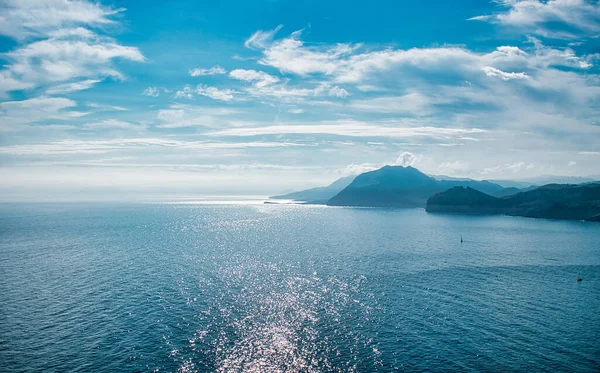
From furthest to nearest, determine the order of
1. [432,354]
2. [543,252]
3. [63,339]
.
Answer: [543,252], [63,339], [432,354]

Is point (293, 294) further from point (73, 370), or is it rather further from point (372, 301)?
point (73, 370)

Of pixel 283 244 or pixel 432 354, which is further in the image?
pixel 283 244

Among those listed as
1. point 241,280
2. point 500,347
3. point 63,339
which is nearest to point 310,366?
point 500,347

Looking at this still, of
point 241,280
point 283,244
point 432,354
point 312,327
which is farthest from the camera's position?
point 283,244

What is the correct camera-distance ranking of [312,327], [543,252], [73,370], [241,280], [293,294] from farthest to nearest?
[543,252] → [241,280] → [293,294] → [312,327] → [73,370]

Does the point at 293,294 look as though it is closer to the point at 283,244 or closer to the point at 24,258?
the point at 283,244

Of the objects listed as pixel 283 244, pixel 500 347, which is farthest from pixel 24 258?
pixel 500 347
